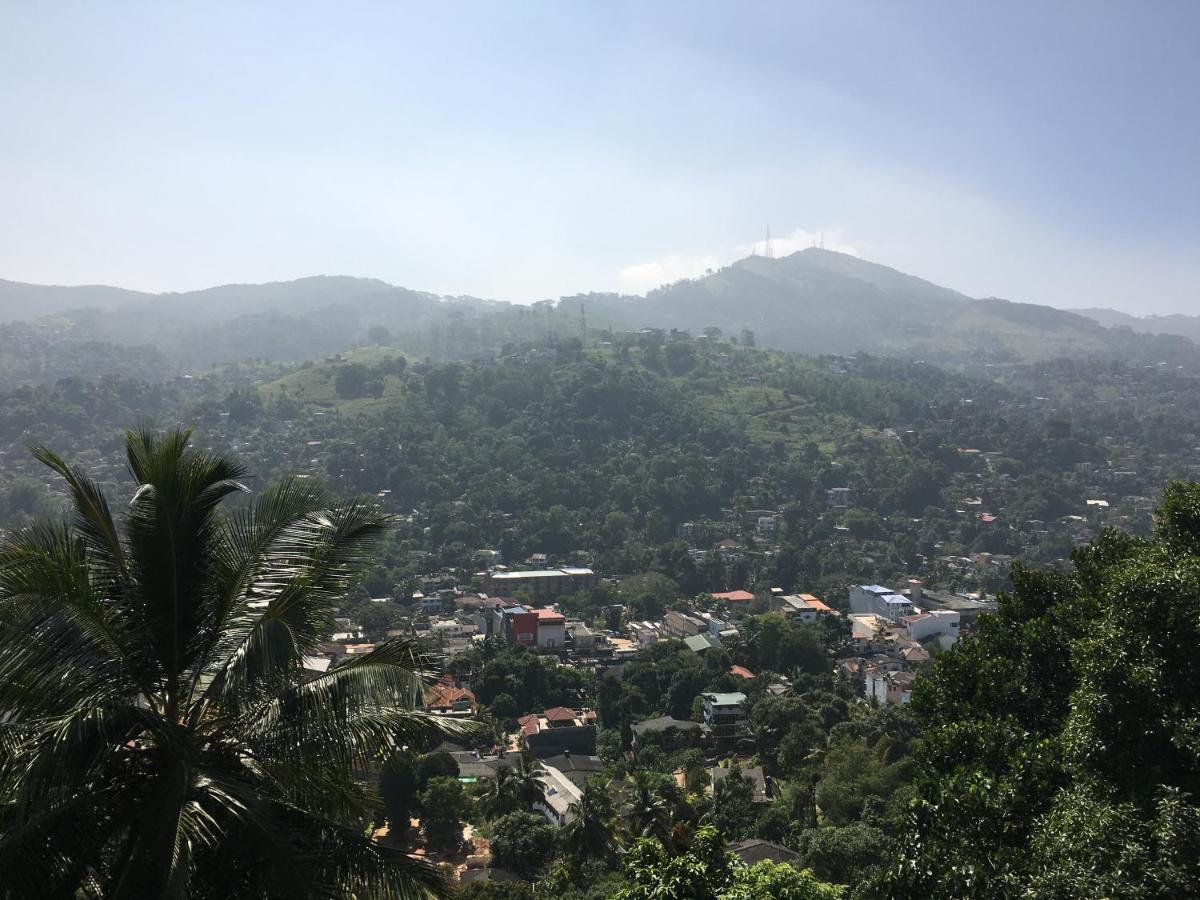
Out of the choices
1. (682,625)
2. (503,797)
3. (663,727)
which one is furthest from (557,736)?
(682,625)

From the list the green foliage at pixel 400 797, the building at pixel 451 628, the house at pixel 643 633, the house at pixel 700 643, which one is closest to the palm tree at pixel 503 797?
the green foliage at pixel 400 797

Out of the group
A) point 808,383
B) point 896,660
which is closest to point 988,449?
point 808,383

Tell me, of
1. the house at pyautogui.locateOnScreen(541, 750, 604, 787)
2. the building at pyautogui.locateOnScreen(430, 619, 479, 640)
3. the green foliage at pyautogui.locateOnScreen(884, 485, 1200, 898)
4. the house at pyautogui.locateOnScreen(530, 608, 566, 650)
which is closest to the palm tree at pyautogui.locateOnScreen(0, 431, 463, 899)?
the green foliage at pyautogui.locateOnScreen(884, 485, 1200, 898)

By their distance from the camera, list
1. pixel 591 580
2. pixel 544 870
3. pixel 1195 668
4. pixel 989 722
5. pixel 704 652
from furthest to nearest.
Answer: pixel 591 580
pixel 704 652
pixel 544 870
pixel 989 722
pixel 1195 668

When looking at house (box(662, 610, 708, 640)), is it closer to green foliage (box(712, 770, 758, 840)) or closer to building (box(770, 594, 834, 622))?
building (box(770, 594, 834, 622))

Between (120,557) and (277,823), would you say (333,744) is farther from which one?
(120,557)
